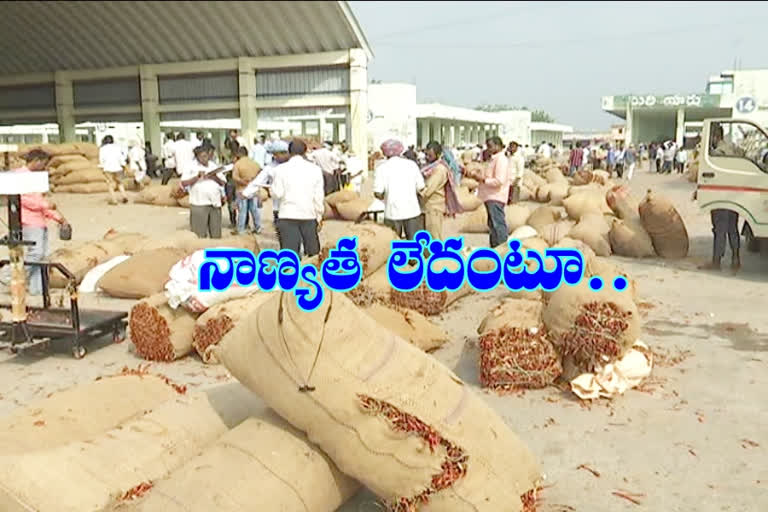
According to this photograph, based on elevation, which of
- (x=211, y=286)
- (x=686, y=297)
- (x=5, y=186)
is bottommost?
(x=686, y=297)

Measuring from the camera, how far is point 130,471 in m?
2.71

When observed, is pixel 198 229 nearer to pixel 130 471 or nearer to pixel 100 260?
pixel 100 260

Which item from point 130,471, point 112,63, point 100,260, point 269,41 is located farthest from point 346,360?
point 112,63

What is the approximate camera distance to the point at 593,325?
4.14 metres

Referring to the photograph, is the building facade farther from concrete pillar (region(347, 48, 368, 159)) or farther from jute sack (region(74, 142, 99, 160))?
jute sack (region(74, 142, 99, 160))

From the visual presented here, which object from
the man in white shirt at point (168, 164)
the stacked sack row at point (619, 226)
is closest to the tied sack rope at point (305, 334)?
the stacked sack row at point (619, 226)

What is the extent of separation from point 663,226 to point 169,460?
24.1ft

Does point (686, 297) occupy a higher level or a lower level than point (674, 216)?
lower

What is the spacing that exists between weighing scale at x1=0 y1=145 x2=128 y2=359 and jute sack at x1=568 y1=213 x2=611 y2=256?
226 inches

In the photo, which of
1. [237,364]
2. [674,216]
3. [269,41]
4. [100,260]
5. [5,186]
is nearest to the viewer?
[237,364]

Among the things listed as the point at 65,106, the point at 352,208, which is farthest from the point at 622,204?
the point at 65,106

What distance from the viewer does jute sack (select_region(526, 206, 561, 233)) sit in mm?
9792

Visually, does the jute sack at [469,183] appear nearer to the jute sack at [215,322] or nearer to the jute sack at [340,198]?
the jute sack at [340,198]

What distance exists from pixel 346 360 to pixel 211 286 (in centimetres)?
249
